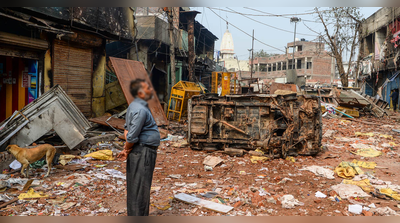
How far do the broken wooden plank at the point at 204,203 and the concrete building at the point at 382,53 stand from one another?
18.0 m

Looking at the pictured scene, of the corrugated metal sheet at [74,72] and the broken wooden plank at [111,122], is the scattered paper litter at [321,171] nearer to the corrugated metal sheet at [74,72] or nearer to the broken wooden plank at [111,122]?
the broken wooden plank at [111,122]

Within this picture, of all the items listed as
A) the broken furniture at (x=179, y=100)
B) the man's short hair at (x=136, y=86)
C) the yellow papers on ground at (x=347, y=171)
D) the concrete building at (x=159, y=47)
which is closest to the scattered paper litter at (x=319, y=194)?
the yellow papers on ground at (x=347, y=171)

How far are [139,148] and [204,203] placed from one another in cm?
158

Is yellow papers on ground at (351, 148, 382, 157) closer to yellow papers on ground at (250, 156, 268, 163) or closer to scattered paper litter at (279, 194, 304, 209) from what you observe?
yellow papers on ground at (250, 156, 268, 163)

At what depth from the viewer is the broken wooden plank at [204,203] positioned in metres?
3.82

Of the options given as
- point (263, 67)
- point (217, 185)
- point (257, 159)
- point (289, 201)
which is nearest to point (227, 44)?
point (263, 67)

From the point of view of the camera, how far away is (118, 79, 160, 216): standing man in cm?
285

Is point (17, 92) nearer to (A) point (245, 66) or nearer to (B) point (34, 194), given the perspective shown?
(B) point (34, 194)

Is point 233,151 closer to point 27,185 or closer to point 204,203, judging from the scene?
point 204,203

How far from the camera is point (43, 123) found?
5.95 m

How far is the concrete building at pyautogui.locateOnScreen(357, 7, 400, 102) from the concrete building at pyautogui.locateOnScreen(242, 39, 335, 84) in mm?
13031

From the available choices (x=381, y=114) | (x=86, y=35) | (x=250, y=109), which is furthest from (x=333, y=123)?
(x=86, y=35)

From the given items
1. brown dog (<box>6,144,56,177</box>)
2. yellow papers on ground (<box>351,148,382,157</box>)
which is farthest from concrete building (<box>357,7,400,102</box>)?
brown dog (<box>6,144,56,177</box>)
